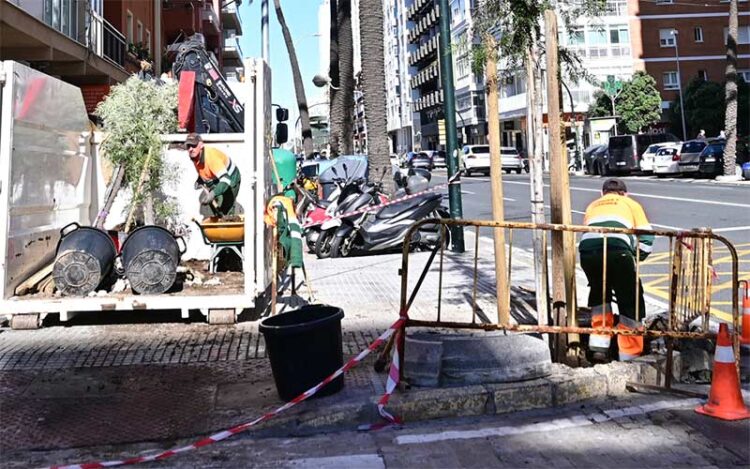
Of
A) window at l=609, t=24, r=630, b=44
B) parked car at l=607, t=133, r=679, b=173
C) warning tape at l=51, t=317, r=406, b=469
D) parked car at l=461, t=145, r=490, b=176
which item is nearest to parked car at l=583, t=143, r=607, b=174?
parked car at l=607, t=133, r=679, b=173

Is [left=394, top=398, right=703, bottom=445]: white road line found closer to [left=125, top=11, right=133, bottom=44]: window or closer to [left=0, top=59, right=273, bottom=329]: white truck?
[left=0, top=59, right=273, bottom=329]: white truck

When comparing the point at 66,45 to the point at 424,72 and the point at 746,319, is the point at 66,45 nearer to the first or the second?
the point at 746,319

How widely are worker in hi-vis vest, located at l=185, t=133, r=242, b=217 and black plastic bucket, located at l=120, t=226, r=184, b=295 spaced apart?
3.37 ft

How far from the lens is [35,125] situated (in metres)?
7.13

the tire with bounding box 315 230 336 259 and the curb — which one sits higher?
the tire with bounding box 315 230 336 259

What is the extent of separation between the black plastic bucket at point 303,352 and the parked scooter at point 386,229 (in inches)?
287

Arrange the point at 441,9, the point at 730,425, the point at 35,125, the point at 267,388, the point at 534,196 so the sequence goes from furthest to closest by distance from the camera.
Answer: the point at 441,9, the point at 35,125, the point at 534,196, the point at 267,388, the point at 730,425

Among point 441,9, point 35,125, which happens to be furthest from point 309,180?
point 35,125

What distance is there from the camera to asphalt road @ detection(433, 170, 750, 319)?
8.77 meters

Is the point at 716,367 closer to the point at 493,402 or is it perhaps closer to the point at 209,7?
the point at 493,402

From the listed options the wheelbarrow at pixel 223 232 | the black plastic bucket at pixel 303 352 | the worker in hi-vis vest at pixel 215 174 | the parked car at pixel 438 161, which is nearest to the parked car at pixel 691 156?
the parked car at pixel 438 161

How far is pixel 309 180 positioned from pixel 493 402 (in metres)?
15.0

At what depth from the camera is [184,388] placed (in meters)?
5.05

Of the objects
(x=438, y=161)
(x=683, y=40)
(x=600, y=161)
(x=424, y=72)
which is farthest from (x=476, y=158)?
(x=424, y=72)
